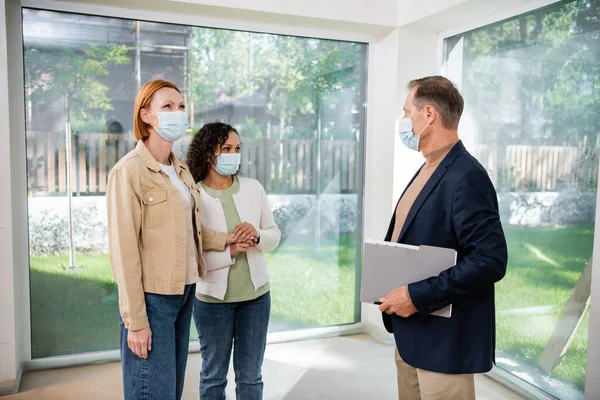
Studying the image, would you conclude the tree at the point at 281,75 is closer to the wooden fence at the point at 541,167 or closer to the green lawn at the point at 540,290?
the wooden fence at the point at 541,167

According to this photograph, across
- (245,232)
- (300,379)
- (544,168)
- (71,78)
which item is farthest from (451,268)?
(71,78)

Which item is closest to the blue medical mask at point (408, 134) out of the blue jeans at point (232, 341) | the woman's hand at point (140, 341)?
the blue jeans at point (232, 341)

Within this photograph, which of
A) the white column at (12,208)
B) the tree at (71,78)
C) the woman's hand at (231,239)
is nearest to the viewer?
the woman's hand at (231,239)

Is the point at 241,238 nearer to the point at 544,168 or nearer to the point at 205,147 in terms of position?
the point at 205,147

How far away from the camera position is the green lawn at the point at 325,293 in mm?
2672

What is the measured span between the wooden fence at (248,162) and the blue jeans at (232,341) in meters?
1.45

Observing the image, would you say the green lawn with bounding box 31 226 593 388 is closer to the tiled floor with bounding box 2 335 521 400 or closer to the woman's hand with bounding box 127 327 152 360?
the tiled floor with bounding box 2 335 521 400

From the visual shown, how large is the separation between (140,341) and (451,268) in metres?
0.98

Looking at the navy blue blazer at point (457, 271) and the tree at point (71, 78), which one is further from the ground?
the tree at point (71, 78)

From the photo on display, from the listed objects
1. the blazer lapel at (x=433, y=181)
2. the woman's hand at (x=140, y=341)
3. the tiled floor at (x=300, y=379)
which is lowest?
the tiled floor at (x=300, y=379)

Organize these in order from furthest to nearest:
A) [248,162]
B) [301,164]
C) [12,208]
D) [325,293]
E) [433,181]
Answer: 1. [325,293]
2. [301,164]
3. [248,162]
4. [12,208]
5. [433,181]

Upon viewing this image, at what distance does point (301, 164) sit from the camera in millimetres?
3621

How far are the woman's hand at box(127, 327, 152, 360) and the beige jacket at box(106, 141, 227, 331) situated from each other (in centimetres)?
2

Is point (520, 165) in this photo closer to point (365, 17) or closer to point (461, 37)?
point (461, 37)
